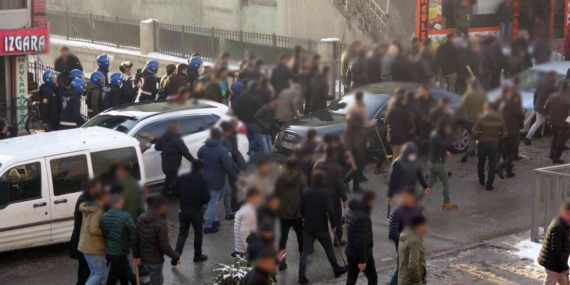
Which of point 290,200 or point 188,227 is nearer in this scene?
point 290,200

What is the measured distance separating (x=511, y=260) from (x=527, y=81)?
256 cm

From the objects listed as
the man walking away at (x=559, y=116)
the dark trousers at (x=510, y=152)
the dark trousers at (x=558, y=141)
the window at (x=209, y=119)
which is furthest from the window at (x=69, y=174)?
the dark trousers at (x=558, y=141)

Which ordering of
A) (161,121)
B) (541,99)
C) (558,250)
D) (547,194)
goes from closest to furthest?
(558,250)
(547,194)
(161,121)
(541,99)

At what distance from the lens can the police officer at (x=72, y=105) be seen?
1236 centimetres

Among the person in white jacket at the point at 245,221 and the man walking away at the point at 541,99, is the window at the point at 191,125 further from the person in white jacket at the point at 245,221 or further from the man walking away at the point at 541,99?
the man walking away at the point at 541,99

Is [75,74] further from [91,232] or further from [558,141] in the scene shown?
[558,141]

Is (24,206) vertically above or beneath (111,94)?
beneath

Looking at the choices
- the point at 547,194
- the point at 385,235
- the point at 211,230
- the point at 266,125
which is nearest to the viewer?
the point at 547,194

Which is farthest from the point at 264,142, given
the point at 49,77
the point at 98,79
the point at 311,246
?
the point at 49,77

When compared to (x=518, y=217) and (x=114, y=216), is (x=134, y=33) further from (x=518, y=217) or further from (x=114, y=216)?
(x=114, y=216)

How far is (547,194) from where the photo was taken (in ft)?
30.6

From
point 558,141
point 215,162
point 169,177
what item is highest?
point 215,162

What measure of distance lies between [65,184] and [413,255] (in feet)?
11.7

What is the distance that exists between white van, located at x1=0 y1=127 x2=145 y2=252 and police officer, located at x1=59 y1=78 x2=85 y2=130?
285cm
